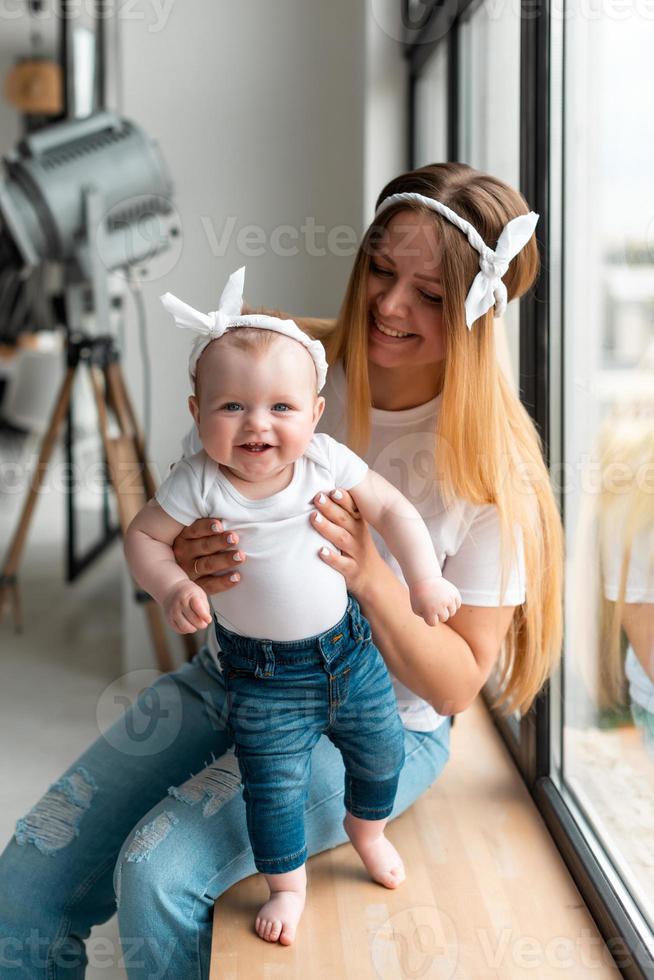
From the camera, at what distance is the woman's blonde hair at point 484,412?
48.6 inches

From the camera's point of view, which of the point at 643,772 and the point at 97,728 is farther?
the point at 97,728

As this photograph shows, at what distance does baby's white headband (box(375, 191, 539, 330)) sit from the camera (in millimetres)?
1188

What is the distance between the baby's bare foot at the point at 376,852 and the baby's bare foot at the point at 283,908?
0.29ft

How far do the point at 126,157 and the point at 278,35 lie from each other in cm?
52

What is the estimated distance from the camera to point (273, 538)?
1.13 meters

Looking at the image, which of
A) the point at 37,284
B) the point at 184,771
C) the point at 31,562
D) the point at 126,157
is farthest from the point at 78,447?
the point at 184,771

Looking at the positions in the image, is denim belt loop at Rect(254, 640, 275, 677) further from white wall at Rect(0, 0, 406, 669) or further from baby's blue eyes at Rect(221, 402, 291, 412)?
white wall at Rect(0, 0, 406, 669)

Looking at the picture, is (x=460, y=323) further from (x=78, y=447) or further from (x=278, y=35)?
(x=78, y=447)

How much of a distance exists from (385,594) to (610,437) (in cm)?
34

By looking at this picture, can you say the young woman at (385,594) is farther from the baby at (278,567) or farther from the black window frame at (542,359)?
the black window frame at (542,359)

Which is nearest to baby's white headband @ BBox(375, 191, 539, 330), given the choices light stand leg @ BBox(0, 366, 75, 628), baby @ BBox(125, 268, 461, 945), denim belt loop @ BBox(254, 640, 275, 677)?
baby @ BBox(125, 268, 461, 945)

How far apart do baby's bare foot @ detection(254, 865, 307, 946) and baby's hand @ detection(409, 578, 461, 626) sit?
0.36 m

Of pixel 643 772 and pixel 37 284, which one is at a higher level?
pixel 37 284

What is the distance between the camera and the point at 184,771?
1.39 meters
